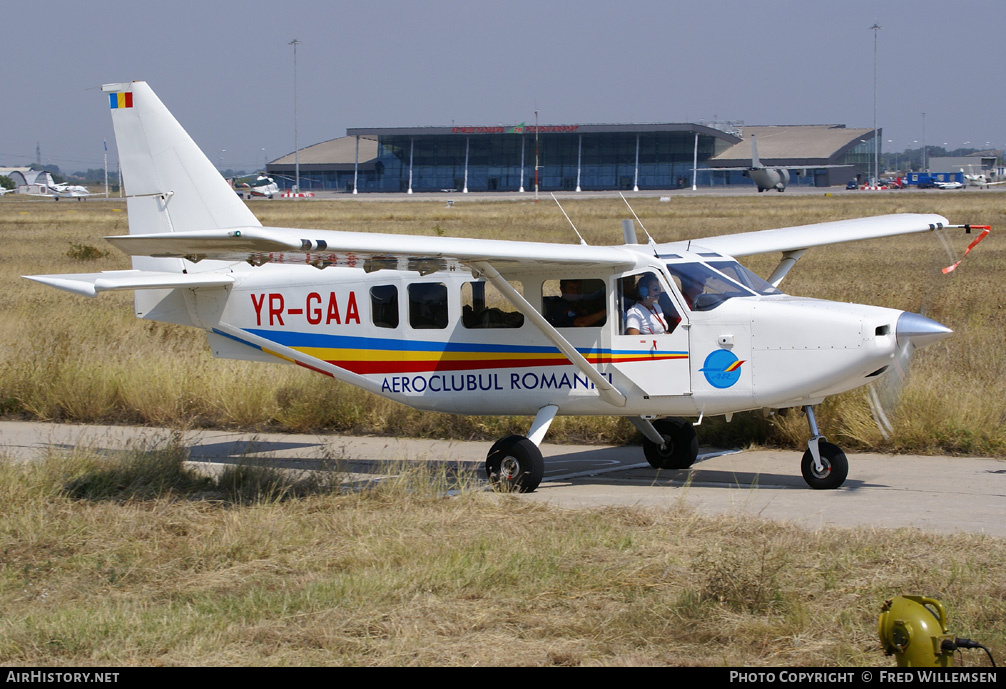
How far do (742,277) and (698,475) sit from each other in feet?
6.87

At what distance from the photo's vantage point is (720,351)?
9.02 metres

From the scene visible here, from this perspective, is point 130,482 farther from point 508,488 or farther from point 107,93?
point 107,93

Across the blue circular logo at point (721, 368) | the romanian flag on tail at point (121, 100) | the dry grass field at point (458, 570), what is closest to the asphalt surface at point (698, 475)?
the dry grass field at point (458, 570)

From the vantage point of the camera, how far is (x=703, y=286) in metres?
9.23

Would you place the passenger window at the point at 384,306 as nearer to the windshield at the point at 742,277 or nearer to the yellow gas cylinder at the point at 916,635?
the windshield at the point at 742,277

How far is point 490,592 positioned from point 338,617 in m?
0.93

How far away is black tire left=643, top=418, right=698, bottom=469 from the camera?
10.5 m

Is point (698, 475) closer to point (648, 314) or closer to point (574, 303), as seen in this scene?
point (648, 314)

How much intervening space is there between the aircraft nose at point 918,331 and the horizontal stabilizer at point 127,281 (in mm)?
6528

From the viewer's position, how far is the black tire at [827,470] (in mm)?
9016

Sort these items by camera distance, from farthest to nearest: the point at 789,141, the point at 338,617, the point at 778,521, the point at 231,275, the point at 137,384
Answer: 1. the point at 789,141
2. the point at 137,384
3. the point at 231,275
4. the point at 778,521
5. the point at 338,617

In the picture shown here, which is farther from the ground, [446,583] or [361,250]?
[361,250]

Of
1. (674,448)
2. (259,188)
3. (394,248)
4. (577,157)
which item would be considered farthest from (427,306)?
(577,157)
